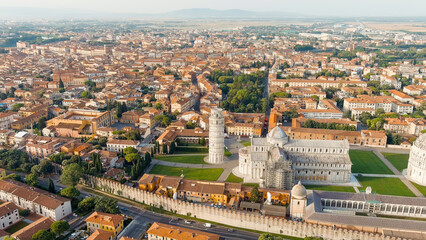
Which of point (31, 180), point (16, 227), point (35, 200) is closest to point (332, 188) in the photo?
point (35, 200)

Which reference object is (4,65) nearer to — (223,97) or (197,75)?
(197,75)

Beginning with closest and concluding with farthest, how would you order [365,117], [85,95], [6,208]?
1. [6,208]
2. [365,117]
3. [85,95]

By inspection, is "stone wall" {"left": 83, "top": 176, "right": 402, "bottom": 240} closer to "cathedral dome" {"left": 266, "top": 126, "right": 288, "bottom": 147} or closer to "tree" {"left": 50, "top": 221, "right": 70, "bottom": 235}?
"tree" {"left": 50, "top": 221, "right": 70, "bottom": 235}

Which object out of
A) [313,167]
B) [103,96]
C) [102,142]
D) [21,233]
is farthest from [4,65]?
[313,167]

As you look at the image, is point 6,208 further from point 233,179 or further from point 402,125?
point 402,125

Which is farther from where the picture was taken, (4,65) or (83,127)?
(4,65)
